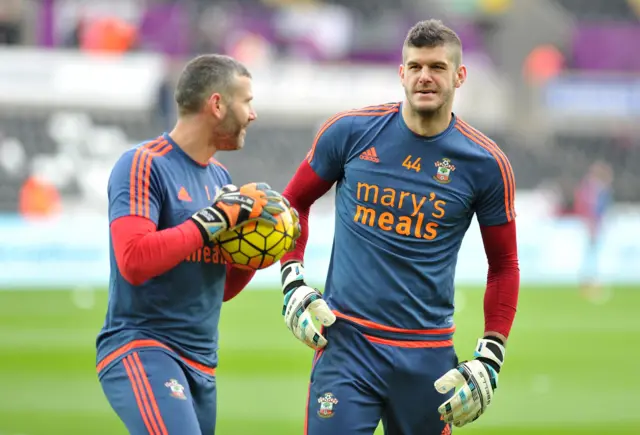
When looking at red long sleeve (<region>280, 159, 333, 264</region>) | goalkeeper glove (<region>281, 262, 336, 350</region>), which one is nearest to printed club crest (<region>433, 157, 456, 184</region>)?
red long sleeve (<region>280, 159, 333, 264</region>)

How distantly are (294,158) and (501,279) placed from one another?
20.1 m

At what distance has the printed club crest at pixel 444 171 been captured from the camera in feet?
16.7

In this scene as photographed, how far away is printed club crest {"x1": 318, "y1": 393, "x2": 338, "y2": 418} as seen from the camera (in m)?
4.93

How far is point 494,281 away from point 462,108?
22500 millimetres

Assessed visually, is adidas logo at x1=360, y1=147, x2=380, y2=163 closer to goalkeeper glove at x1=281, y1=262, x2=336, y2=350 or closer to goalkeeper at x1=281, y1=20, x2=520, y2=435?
goalkeeper at x1=281, y1=20, x2=520, y2=435

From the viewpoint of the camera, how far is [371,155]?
515 centimetres

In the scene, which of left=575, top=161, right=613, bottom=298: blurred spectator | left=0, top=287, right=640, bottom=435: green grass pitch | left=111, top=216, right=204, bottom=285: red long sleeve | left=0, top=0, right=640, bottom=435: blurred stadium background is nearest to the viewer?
left=111, top=216, right=204, bottom=285: red long sleeve

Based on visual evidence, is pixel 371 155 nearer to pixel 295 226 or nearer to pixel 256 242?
pixel 295 226

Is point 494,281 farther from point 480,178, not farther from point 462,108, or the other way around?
point 462,108

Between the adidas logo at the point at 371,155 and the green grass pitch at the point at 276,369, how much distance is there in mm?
4309

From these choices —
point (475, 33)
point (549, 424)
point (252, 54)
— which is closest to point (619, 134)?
point (475, 33)

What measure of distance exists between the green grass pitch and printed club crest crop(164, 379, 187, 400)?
4.15m

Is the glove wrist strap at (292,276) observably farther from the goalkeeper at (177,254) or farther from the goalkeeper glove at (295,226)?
the goalkeeper at (177,254)

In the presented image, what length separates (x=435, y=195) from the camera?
5066 mm
